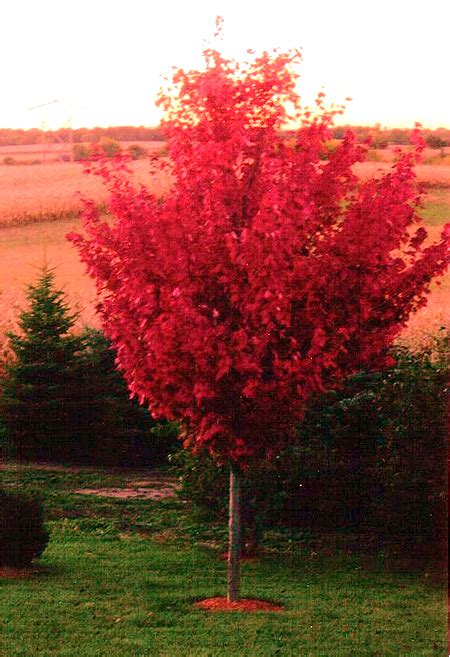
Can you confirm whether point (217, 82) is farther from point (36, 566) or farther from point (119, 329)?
point (36, 566)

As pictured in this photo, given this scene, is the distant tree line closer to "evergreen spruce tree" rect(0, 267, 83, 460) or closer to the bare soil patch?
"evergreen spruce tree" rect(0, 267, 83, 460)

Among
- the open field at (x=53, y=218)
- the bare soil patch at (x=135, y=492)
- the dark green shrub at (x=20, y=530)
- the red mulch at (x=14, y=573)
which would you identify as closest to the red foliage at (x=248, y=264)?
the dark green shrub at (x=20, y=530)

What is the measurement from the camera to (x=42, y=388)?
25516 millimetres

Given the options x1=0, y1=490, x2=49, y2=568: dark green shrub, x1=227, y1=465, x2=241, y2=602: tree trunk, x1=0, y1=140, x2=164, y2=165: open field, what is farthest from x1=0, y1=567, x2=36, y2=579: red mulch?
x1=0, y1=140, x2=164, y2=165: open field

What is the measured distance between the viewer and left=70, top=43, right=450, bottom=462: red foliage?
33.1ft

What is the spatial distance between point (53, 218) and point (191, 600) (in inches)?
1504

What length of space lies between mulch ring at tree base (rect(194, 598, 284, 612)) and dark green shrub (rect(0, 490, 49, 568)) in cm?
221

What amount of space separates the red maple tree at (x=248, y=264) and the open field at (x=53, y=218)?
2629 centimetres

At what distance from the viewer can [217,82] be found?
34.9 feet

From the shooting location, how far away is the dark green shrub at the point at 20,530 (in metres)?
12.6

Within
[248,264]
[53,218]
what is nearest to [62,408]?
[248,264]

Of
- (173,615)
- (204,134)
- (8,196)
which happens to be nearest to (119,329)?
(204,134)

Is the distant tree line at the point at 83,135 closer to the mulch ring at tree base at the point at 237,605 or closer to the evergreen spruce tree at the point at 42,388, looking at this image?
the evergreen spruce tree at the point at 42,388

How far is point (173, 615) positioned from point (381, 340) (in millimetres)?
3263
